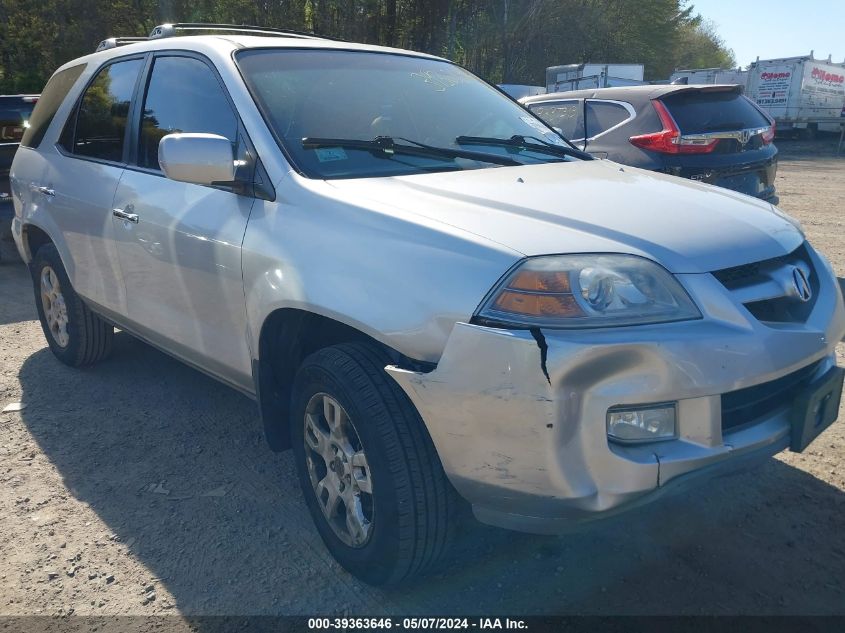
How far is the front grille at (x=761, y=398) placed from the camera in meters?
2.25

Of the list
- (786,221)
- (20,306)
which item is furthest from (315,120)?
(20,306)

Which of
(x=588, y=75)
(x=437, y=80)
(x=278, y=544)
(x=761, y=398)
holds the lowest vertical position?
(x=278, y=544)

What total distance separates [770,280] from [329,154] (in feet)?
5.31

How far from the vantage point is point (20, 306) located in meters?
6.75

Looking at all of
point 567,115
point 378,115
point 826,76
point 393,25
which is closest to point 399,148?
point 378,115

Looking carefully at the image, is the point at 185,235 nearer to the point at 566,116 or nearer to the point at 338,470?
the point at 338,470

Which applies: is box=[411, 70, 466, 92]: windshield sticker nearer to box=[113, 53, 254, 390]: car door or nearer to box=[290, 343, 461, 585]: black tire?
box=[113, 53, 254, 390]: car door

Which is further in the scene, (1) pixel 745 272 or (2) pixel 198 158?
(2) pixel 198 158

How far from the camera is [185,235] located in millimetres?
3125

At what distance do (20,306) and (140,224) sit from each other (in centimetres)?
405

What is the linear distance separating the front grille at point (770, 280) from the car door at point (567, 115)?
4.74 metres

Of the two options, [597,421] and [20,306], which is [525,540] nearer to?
[597,421]

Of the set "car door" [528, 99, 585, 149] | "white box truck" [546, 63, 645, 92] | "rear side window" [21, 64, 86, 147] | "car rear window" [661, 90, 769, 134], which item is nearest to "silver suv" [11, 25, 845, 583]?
"rear side window" [21, 64, 86, 147]

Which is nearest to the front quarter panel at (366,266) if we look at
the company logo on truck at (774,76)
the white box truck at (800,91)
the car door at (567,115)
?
the car door at (567,115)
